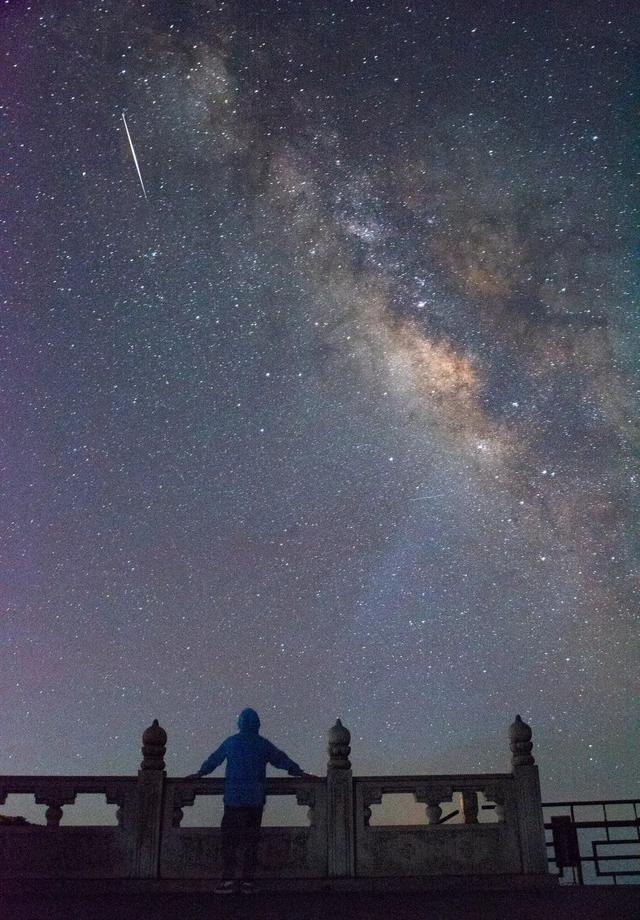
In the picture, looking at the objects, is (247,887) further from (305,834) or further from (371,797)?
(371,797)

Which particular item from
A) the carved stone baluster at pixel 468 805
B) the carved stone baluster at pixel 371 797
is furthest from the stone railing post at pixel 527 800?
the carved stone baluster at pixel 371 797

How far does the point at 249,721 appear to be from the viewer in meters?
9.72

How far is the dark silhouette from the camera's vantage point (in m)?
9.19

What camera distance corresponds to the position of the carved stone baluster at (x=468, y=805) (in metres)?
11.3

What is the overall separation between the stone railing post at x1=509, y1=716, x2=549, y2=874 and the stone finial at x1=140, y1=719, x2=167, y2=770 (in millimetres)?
4675

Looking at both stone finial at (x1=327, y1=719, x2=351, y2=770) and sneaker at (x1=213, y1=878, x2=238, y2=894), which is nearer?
sneaker at (x1=213, y1=878, x2=238, y2=894)

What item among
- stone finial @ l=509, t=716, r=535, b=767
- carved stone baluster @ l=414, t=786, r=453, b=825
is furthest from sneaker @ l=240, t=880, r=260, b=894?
stone finial @ l=509, t=716, r=535, b=767

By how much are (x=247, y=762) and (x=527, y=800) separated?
13.1 ft

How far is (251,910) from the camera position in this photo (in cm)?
761

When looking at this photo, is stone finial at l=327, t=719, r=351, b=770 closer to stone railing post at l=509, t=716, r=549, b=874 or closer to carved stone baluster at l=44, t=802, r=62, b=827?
stone railing post at l=509, t=716, r=549, b=874

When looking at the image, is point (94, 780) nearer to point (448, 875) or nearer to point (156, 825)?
point (156, 825)

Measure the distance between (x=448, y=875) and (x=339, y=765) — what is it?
188 centimetres

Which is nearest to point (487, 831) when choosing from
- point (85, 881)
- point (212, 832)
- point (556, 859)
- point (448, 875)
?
point (448, 875)

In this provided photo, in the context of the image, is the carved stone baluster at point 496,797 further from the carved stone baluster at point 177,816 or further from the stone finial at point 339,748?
the carved stone baluster at point 177,816
